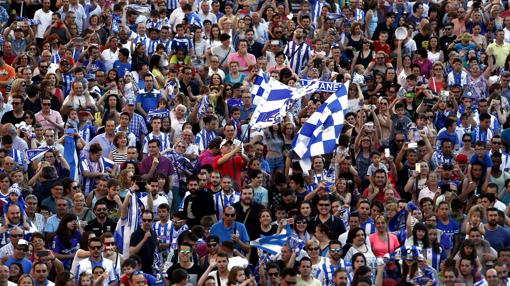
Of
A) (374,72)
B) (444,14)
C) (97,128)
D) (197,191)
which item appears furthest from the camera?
(444,14)

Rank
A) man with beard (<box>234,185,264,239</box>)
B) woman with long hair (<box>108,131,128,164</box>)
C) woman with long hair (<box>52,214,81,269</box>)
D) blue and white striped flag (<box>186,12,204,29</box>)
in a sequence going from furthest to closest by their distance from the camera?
blue and white striped flag (<box>186,12,204,29</box>) → woman with long hair (<box>108,131,128,164</box>) → man with beard (<box>234,185,264,239</box>) → woman with long hair (<box>52,214,81,269</box>)

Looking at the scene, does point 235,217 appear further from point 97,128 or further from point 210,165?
point 97,128

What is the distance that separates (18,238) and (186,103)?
5914mm

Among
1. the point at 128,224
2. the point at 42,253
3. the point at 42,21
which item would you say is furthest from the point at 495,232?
the point at 42,21

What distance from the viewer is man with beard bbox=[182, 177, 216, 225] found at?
26.0 meters

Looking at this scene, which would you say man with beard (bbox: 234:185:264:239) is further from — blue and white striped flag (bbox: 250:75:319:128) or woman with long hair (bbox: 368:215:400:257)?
blue and white striped flag (bbox: 250:75:319:128)

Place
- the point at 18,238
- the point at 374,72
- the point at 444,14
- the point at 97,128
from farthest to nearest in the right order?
the point at 444,14
the point at 374,72
the point at 97,128
the point at 18,238

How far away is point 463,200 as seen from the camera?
27.6 metres

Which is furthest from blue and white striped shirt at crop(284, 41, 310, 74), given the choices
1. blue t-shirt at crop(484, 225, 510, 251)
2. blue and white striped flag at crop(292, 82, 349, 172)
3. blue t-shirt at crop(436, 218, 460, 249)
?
blue t-shirt at crop(484, 225, 510, 251)

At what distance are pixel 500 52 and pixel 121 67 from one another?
246 inches

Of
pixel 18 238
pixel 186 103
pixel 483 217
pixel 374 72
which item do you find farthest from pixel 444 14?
pixel 18 238

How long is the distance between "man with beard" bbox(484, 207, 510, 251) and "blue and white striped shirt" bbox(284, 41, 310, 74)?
6442mm

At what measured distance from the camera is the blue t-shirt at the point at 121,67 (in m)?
30.8

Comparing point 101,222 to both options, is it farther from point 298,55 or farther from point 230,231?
point 298,55
